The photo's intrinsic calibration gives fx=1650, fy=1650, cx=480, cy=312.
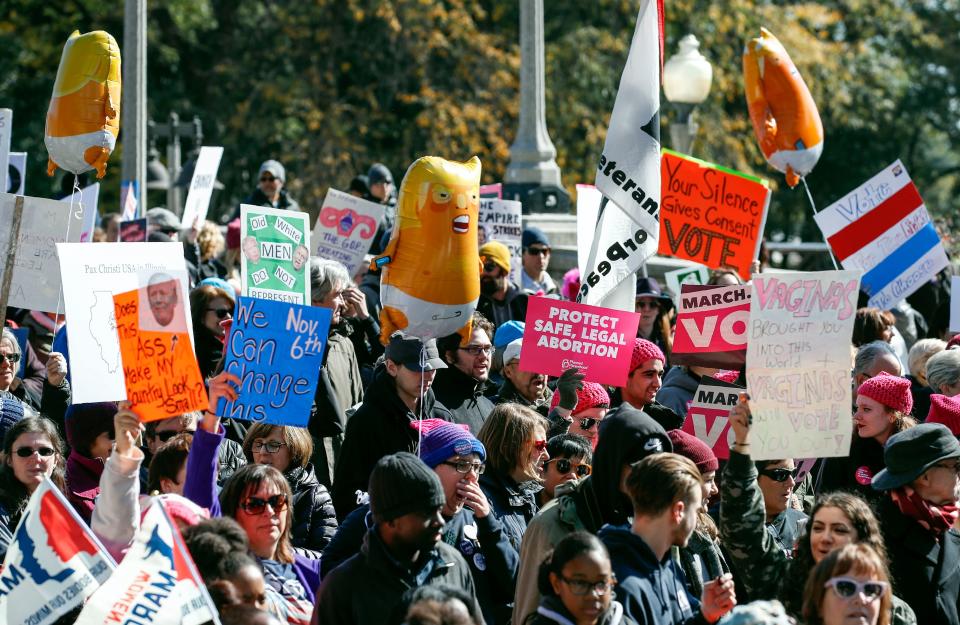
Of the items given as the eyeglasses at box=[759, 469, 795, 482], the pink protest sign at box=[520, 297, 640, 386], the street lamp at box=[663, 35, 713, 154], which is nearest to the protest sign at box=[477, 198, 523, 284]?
the pink protest sign at box=[520, 297, 640, 386]

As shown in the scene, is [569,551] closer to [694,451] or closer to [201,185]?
[694,451]

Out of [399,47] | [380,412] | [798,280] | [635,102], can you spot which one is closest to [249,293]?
[380,412]

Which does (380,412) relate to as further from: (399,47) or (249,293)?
(399,47)

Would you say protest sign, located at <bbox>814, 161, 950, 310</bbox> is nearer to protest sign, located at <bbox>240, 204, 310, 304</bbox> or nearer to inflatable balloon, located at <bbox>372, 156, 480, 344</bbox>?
protest sign, located at <bbox>240, 204, 310, 304</bbox>

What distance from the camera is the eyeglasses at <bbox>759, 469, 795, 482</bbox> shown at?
6.44 metres

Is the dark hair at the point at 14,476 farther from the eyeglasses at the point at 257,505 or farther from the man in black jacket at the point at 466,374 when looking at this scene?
the man in black jacket at the point at 466,374

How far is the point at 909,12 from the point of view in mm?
30844

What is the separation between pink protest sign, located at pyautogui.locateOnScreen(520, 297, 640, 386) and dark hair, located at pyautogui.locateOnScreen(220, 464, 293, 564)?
8.83 ft

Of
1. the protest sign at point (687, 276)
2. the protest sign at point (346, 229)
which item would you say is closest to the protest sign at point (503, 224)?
the protest sign at point (346, 229)

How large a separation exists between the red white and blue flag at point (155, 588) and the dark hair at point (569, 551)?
101 cm

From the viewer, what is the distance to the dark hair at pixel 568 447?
6.50 meters

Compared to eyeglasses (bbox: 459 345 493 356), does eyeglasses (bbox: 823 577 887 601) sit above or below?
below

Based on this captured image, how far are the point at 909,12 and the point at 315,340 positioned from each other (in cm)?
2620

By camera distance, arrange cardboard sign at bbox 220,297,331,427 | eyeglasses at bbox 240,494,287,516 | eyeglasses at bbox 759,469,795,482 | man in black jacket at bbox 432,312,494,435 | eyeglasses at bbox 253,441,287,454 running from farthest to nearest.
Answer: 1. man in black jacket at bbox 432,312,494,435
2. eyeglasses at bbox 253,441,287,454
3. cardboard sign at bbox 220,297,331,427
4. eyeglasses at bbox 759,469,795,482
5. eyeglasses at bbox 240,494,287,516
